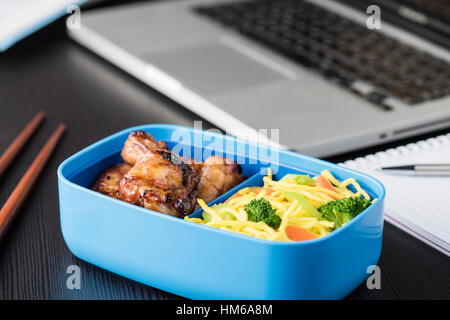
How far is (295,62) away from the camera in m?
1.49

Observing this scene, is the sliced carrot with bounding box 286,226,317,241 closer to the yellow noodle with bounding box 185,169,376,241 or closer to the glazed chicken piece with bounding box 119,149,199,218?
the yellow noodle with bounding box 185,169,376,241

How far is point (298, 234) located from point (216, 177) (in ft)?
0.64

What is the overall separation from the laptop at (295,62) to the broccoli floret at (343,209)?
0.35 metres

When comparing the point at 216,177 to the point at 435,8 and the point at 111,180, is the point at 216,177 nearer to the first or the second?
the point at 111,180

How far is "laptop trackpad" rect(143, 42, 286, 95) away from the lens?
1.37 metres

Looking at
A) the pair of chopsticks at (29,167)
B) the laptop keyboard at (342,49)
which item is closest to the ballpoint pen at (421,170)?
the laptop keyboard at (342,49)

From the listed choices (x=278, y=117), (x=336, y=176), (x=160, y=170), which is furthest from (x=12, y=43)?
(x=336, y=176)

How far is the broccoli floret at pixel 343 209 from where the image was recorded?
0.72 metres

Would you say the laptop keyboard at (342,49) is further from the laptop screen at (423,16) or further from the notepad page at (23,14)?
the notepad page at (23,14)

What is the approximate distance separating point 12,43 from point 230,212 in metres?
1.26

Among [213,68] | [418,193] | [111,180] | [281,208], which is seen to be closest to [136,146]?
[111,180]

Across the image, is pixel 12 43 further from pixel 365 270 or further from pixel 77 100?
pixel 365 270

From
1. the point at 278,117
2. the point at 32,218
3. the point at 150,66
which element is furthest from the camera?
the point at 150,66

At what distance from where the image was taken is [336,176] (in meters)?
0.83
